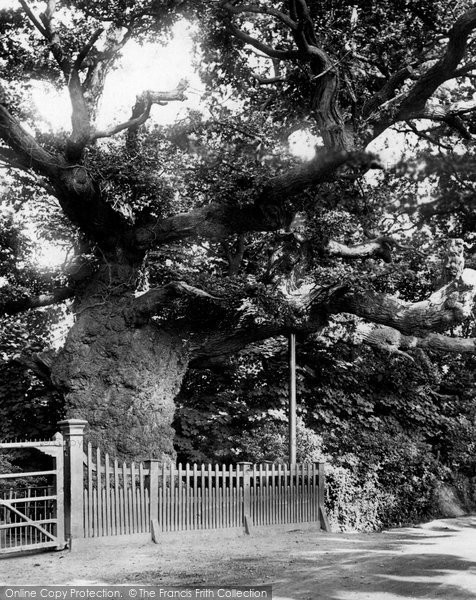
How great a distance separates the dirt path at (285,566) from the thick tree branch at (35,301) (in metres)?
7.48

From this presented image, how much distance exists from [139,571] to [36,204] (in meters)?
12.1

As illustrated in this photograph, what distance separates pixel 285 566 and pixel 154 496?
3.12 meters

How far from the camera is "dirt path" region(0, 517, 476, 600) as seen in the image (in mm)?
7293

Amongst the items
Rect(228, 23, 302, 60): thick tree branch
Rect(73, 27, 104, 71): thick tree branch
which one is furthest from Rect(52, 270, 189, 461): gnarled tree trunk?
Rect(228, 23, 302, 60): thick tree branch

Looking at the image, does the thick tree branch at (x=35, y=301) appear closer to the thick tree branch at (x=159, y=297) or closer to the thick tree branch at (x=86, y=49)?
the thick tree branch at (x=159, y=297)

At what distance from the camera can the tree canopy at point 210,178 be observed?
14.5 m

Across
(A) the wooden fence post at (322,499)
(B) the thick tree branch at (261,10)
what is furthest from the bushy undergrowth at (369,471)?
(B) the thick tree branch at (261,10)

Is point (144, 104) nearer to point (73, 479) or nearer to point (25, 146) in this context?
point (25, 146)

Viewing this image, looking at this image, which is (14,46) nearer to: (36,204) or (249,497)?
(36,204)

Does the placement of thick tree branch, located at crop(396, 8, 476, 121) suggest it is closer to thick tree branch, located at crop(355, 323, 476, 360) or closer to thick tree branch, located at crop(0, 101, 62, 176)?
thick tree branch, located at crop(355, 323, 476, 360)

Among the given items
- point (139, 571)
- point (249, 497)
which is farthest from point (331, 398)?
point (139, 571)

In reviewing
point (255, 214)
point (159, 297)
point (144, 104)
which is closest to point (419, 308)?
point (255, 214)

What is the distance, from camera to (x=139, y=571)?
8.61m

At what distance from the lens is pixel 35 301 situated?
16734 millimetres
